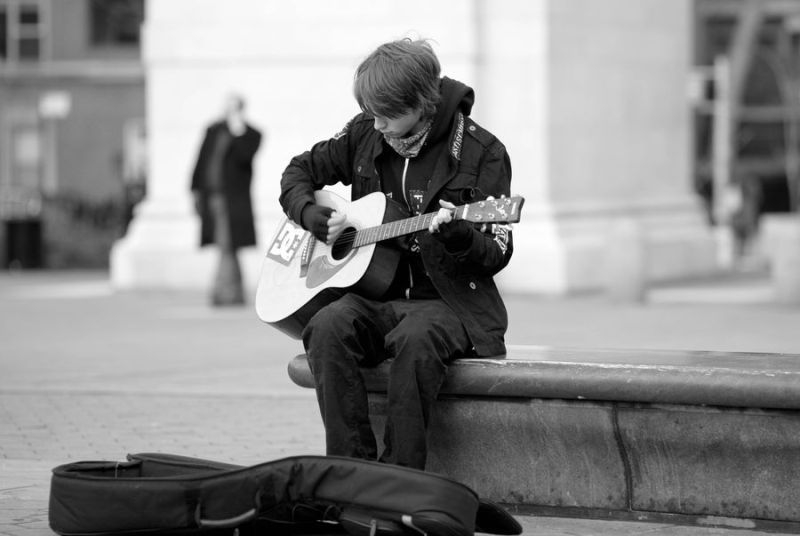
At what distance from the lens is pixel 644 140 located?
17.8 meters

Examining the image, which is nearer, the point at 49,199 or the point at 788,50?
the point at 49,199

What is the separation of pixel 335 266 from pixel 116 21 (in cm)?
3601

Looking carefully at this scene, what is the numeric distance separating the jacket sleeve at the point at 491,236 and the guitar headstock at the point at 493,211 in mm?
59

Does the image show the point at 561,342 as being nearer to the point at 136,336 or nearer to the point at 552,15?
the point at 136,336

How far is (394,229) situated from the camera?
529cm

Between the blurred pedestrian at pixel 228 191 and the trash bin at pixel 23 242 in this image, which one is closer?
the blurred pedestrian at pixel 228 191

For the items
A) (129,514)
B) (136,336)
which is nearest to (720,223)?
(136,336)

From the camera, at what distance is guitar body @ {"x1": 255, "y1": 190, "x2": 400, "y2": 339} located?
213 inches

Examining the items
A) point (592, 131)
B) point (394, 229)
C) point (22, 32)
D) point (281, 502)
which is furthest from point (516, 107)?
point (22, 32)

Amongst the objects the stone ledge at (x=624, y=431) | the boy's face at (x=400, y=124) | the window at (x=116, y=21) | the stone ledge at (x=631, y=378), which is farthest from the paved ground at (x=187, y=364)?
the window at (x=116, y=21)

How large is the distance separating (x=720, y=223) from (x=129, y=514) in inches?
982

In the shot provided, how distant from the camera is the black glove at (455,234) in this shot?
16.2 ft

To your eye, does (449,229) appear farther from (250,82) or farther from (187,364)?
(250,82)

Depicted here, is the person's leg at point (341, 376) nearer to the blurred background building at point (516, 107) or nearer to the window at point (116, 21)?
the blurred background building at point (516, 107)
